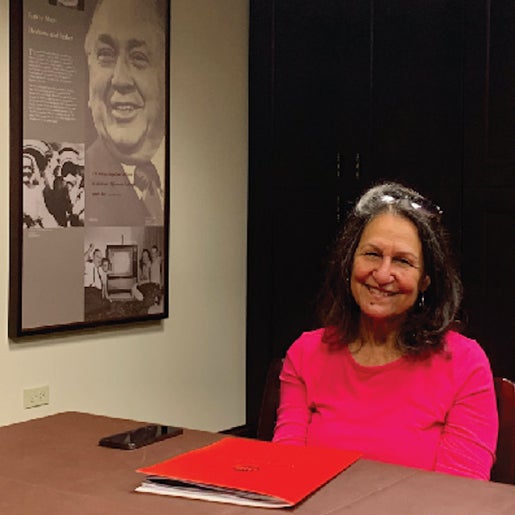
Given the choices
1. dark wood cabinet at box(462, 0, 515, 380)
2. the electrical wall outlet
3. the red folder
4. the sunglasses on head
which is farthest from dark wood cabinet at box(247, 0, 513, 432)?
the red folder

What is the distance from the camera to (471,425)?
1.93m

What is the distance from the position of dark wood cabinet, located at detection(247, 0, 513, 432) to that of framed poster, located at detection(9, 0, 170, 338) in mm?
597

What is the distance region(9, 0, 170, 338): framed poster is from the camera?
343cm

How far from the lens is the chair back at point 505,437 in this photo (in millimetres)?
1947

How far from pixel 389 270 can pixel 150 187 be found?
207cm

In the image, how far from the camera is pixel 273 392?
2.19m

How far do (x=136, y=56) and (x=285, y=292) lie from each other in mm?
1272

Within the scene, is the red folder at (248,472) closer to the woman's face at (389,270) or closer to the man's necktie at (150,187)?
the woman's face at (389,270)

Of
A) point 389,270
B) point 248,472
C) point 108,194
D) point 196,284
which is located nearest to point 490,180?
point 196,284

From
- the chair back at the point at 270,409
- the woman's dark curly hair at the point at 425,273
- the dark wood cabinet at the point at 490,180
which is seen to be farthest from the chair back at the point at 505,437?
the dark wood cabinet at the point at 490,180

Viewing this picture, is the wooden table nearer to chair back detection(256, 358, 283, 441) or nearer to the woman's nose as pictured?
chair back detection(256, 358, 283, 441)

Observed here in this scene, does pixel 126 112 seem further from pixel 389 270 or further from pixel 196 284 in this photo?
pixel 389 270

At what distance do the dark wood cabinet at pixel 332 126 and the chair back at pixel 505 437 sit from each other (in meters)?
1.85

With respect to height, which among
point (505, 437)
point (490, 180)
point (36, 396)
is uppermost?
point (490, 180)
